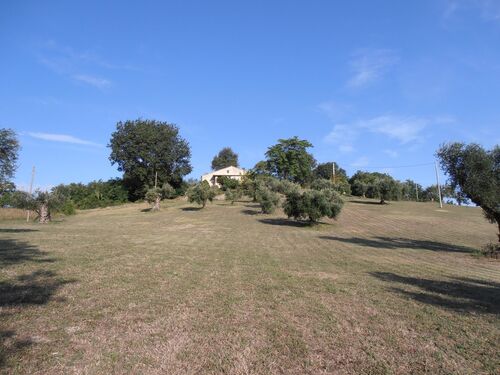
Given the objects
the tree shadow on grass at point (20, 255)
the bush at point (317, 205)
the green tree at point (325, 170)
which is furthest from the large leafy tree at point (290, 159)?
the tree shadow on grass at point (20, 255)

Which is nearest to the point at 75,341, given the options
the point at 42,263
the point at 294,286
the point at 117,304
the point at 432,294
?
the point at 117,304

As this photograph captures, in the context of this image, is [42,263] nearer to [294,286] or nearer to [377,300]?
[294,286]

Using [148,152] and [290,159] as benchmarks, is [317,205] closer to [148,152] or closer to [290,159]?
[148,152]

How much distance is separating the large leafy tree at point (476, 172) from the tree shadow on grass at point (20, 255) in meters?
22.6

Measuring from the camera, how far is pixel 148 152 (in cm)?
7894

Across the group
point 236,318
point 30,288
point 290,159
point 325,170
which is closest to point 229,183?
point 290,159

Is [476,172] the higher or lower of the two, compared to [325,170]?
lower

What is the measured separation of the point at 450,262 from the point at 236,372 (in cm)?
1652

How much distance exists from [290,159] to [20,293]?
9454cm

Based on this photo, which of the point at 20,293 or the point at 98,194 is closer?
the point at 20,293

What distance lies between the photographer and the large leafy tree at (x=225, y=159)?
5507 inches

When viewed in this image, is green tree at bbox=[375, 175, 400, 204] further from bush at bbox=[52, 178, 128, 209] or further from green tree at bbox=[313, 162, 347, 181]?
green tree at bbox=[313, 162, 347, 181]

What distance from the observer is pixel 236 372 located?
486 cm

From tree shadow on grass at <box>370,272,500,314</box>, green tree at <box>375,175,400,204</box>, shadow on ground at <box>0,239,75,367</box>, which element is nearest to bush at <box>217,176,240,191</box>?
green tree at <box>375,175,400,204</box>
